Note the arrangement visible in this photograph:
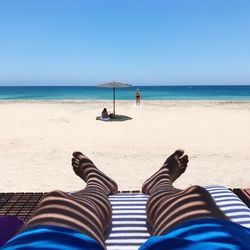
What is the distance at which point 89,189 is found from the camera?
2.30 metres

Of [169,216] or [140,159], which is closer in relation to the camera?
[169,216]

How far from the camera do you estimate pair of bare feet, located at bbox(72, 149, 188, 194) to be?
273 centimetres

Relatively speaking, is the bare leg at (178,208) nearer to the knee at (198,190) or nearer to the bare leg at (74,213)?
the knee at (198,190)

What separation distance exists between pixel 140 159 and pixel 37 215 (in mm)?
5258

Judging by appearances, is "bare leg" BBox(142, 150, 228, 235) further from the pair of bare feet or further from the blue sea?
the blue sea

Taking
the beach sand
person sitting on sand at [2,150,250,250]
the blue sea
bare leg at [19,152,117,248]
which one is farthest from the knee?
the blue sea

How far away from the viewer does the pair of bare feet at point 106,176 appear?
8.96 feet

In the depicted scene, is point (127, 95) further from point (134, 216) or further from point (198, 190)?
point (198, 190)

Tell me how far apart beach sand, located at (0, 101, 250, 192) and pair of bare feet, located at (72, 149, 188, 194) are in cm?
177

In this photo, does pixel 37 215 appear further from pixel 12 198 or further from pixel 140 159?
pixel 140 159

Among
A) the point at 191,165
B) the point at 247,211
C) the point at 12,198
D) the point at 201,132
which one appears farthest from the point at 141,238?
the point at 201,132

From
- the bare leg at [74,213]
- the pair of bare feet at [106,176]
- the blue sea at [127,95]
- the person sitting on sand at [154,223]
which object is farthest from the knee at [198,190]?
the blue sea at [127,95]

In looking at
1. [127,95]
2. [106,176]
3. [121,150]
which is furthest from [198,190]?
[127,95]

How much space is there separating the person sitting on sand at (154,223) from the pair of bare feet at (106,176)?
0.57 metres
